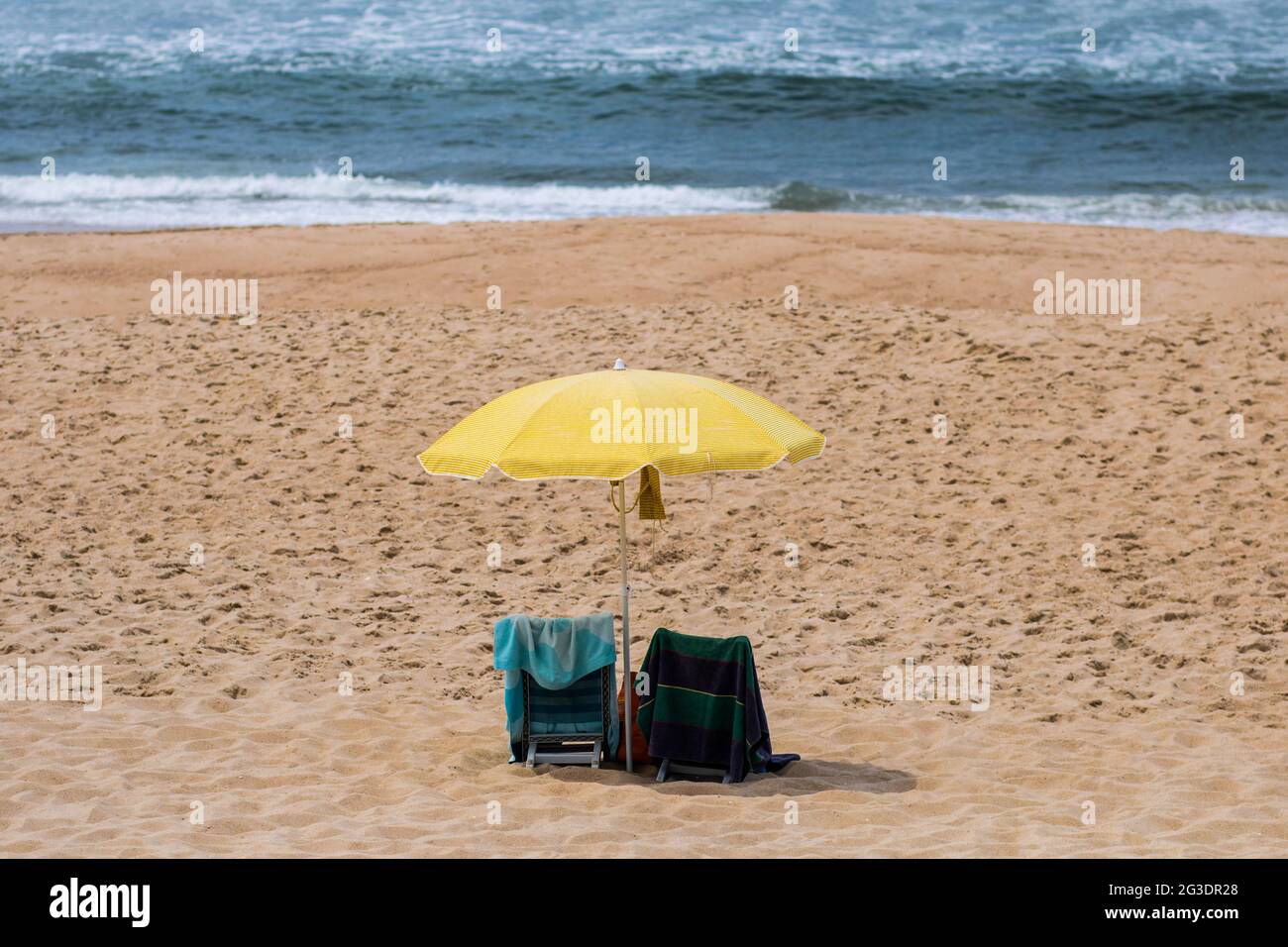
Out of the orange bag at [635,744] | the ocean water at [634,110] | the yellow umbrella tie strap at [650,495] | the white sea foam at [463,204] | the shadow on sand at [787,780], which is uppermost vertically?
the ocean water at [634,110]

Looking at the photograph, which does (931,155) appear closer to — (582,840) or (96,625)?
(96,625)

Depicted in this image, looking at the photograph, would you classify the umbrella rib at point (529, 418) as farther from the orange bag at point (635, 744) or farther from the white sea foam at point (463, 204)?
the white sea foam at point (463, 204)

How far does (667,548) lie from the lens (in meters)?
9.29

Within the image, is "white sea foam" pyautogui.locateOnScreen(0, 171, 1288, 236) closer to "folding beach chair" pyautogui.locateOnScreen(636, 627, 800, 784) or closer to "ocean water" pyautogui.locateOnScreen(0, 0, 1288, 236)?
"ocean water" pyautogui.locateOnScreen(0, 0, 1288, 236)

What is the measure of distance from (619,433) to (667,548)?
3.64m

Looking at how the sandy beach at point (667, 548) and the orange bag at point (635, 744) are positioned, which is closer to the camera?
the sandy beach at point (667, 548)

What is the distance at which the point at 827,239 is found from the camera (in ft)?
50.4

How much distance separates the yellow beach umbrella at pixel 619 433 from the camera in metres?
5.63

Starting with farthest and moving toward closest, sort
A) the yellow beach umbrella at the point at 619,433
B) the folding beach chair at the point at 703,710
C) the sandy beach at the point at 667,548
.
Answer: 1. the folding beach chair at the point at 703,710
2. the sandy beach at the point at 667,548
3. the yellow beach umbrella at the point at 619,433

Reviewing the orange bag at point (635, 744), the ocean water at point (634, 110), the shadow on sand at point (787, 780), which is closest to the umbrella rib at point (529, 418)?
the orange bag at point (635, 744)

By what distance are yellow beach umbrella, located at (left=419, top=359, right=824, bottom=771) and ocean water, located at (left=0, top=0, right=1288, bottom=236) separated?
14564 mm

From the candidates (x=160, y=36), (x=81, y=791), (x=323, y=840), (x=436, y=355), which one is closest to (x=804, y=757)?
(x=323, y=840)

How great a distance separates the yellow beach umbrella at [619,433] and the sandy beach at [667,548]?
4.73 feet

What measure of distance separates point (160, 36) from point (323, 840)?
3523 centimetres
